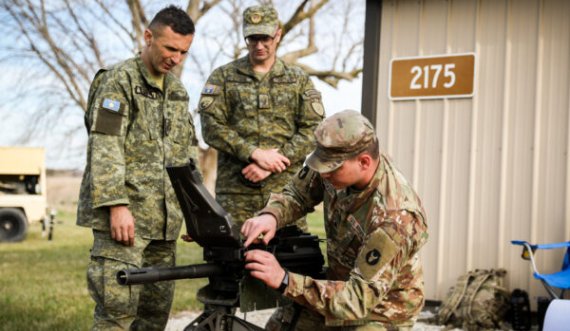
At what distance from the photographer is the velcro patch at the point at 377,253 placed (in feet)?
8.64

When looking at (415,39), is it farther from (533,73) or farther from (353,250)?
(353,250)

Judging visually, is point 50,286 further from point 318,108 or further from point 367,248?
point 367,248

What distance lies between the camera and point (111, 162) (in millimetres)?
3299

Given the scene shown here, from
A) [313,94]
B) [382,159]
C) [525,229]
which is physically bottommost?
[525,229]

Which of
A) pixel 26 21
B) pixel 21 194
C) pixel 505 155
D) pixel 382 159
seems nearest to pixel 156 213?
pixel 382 159

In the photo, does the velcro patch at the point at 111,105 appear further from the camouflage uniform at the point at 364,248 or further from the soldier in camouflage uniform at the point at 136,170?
the camouflage uniform at the point at 364,248

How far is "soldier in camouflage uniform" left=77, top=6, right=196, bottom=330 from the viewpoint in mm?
3293

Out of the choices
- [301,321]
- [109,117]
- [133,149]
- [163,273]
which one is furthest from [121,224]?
[301,321]

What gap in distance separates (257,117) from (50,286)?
450cm

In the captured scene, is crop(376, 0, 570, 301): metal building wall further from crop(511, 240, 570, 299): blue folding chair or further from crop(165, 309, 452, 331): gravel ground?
crop(165, 309, 452, 331): gravel ground

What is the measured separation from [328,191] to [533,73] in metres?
4.00

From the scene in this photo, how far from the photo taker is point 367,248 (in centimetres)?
267

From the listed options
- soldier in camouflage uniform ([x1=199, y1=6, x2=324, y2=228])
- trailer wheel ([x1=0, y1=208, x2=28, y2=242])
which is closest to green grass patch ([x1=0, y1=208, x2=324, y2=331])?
trailer wheel ([x1=0, y1=208, x2=28, y2=242])

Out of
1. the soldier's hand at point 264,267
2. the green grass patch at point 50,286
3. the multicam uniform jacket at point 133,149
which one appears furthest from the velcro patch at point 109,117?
the green grass patch at point 50,286
